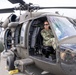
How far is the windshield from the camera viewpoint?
4.50 meters

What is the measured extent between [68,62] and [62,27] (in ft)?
3.60

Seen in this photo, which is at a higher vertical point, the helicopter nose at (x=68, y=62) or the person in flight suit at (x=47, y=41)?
the person in flight suit at (x=47, y=41)

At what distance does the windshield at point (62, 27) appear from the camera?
177 inches

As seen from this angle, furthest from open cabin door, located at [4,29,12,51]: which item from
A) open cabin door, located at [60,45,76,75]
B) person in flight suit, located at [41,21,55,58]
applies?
open cabin door, located at [60,45,76,75]

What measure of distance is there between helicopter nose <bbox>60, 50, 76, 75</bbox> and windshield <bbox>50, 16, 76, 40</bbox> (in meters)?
0.58

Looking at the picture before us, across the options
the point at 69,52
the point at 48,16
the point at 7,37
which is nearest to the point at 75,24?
the point at 48,16

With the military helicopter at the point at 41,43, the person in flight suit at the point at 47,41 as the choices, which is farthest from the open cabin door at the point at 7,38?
the person in flight suit at the point at 47,41

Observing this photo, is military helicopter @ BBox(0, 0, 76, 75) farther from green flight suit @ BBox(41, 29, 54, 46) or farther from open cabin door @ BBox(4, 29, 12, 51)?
open cabin door @ BBox(4, 29, 12, 51)

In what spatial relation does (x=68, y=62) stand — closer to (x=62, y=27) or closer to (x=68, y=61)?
(x=68, y=61)

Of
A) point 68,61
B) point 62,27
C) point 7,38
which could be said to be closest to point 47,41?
point 62,27

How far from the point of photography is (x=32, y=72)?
17.5 ft

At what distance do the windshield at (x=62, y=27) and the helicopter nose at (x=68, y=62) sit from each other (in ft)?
1.91

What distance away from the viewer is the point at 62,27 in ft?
15.4

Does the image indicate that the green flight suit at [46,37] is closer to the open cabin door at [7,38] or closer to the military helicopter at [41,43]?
the military helicopter at [41,43]
